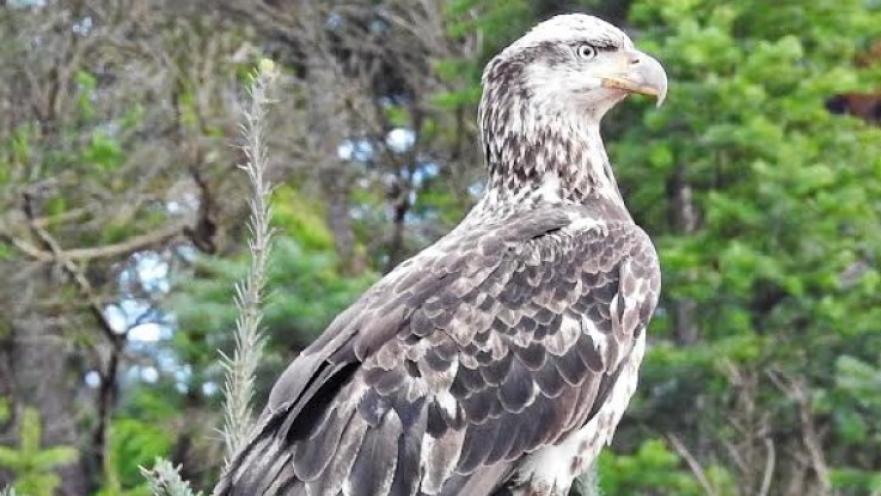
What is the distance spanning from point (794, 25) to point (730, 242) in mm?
1710

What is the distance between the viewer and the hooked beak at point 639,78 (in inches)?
251

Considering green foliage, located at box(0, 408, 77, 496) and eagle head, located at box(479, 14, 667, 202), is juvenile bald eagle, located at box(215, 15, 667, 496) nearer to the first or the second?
eagle head, located at box(479, 14, 667, 202)

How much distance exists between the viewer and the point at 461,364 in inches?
225

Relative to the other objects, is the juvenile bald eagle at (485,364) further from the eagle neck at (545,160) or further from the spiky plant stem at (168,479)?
the spiky plant stem at (168,479)

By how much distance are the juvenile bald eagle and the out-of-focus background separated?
4.48 m

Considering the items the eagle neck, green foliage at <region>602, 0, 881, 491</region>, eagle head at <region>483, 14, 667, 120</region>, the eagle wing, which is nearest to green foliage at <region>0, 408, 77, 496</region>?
green foliage at <region>602, 0, 881, 491</region>

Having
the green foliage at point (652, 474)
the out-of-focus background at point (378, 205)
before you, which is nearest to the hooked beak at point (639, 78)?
the out-of-focus background at point (378, 205)

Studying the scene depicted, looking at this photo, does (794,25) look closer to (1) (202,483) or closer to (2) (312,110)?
(2) (312,110)

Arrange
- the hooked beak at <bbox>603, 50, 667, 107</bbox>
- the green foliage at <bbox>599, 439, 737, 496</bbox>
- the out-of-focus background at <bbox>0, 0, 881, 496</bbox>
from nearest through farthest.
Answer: the hooked beak at <bbox>603, 50, 667, 107</bbox>
the green foliage at <bbox>599, 439, 737, 496</bbox>
the out-of-focus background at <bbox>0, 0, 881, 496</bbox>

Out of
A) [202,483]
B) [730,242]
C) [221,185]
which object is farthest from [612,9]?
[202,483]

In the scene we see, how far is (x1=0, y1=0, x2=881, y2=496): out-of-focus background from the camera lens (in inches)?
487

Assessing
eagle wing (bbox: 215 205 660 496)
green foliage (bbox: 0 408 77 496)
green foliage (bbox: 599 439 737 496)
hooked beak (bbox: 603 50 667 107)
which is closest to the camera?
eagle wing (bbox: 215 205 660 496)

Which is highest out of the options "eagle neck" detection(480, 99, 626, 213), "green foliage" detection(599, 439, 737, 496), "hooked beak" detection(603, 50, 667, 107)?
"hooked beak" detection(603, 50, 667, 107)

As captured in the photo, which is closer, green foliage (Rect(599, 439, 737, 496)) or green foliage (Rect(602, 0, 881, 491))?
green foliage (Rect(599, 439, 737, 496))
